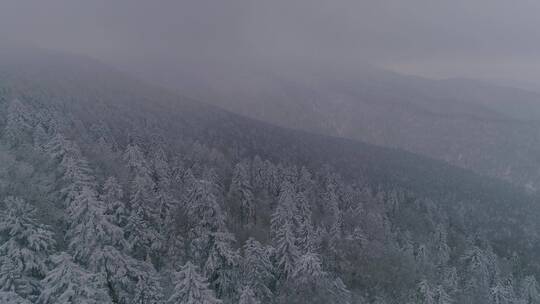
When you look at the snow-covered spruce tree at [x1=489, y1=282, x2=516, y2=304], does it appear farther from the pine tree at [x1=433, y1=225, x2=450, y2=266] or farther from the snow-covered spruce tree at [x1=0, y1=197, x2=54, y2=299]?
the snow-covered spruce tree at [x1=0, y1=197, x2=54, y2=299]

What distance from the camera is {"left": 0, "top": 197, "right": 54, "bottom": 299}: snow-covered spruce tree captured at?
1720 cm

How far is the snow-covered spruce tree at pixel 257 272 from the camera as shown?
28.7m

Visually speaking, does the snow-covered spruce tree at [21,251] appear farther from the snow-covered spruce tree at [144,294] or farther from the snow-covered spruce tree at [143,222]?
the snow-covered spruce tree at [143,222]

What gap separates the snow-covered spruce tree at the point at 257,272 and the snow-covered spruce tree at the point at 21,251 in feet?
50.1

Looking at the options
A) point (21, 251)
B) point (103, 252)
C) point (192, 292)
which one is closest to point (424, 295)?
point (192, 292)

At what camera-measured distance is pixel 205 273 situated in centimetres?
2912

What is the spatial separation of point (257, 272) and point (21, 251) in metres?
17.4

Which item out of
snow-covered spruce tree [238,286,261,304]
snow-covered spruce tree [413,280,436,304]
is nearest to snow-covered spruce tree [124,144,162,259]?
snow-covered spruce tree [238,286,261,304]

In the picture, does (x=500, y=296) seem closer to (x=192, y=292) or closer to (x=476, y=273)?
(x=476, y=273)

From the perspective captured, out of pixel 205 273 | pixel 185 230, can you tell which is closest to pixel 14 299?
pixel 205 273

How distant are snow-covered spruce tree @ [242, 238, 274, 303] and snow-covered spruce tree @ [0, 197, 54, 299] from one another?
50.1 feet

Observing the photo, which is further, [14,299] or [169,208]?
[169,208]

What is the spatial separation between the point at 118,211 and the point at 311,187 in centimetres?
4701

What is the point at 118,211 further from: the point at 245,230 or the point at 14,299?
the point at 245,230
